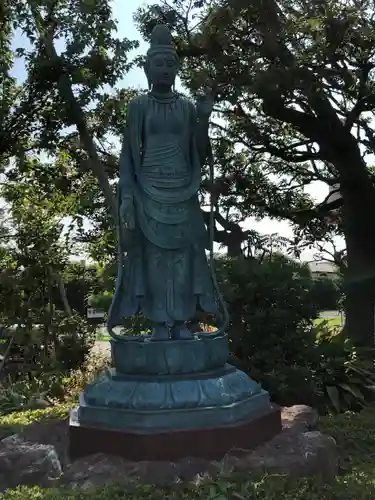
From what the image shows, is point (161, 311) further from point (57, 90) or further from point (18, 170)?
point (18, 170)

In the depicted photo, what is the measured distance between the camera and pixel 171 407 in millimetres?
3910

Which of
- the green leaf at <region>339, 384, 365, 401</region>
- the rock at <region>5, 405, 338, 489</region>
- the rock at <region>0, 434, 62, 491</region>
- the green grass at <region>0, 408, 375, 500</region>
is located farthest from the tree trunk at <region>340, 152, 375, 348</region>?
the rock at <region>0, 434, 62, 491</region>

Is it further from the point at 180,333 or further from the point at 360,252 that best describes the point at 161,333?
the point at 360,252

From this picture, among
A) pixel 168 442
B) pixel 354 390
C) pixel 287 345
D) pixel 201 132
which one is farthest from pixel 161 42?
pixel 354 390

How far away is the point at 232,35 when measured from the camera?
28.9ft

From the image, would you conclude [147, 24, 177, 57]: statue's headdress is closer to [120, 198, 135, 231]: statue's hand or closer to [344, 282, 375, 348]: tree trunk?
[120, 198, 135, 231]: statue's hand

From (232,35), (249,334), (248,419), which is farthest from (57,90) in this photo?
(248,419)

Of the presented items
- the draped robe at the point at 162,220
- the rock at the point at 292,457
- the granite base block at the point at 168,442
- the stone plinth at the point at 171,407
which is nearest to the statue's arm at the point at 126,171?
the draped robe at the point at 162,220

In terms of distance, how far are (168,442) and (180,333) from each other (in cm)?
94

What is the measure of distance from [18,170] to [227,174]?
144 inches

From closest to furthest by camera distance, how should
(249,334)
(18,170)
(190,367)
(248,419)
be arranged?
(248,419) → (190,367) → (249,334) → (18,170)

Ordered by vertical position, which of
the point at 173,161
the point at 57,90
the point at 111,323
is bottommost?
the point at 111,323

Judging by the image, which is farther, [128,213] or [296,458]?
[128,213]

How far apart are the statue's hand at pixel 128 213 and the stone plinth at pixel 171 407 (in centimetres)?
85
